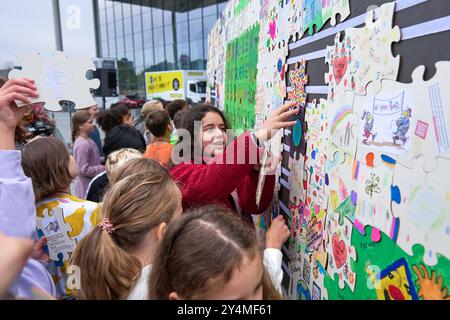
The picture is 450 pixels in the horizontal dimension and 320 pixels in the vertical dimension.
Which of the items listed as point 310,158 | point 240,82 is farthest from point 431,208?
point 240,82

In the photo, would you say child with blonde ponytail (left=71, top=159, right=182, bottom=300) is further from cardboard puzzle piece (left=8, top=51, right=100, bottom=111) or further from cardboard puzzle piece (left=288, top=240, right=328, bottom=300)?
cardboard puzzle piece (left=288, top=240, right=328, bottom=300)

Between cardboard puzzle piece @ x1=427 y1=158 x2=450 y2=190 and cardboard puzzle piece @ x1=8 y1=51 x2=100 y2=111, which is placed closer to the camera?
cardboard puzzle piece @ x1=427 y1=158 x2=450 y2=190

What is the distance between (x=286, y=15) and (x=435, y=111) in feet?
4.07

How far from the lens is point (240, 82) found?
3514 mm

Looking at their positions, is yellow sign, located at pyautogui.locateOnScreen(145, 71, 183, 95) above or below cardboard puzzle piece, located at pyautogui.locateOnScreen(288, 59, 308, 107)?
above

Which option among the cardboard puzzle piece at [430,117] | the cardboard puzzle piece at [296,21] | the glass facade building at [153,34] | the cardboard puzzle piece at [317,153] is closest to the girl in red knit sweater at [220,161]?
the cardboard puzzle piece at [317,153]

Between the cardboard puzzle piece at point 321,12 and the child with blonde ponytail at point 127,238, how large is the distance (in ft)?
2.89

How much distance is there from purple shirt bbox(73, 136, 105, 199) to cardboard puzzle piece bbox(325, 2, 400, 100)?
294 centimetres

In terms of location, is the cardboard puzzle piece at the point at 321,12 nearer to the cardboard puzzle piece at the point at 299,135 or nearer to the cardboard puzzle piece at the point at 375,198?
the cardboard puzzle piece at the point at 299,135

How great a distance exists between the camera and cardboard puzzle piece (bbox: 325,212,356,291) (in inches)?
48.4

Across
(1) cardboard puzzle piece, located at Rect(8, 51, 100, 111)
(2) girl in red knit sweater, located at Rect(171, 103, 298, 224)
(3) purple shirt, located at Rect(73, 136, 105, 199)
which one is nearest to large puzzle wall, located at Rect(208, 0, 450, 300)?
(2) girl in red knit sweater, located at Rect(171, 103, 298, 224)
